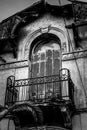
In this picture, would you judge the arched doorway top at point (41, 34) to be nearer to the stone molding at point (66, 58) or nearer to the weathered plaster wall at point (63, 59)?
the weathered plaster wall at point (63, 59)

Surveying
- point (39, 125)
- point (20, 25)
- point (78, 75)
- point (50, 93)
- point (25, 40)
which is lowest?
point (39, 125)

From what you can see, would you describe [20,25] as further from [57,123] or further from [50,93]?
[57,123]

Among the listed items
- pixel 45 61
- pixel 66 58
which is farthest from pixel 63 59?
pixel 45 61

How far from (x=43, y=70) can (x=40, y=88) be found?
0.86 m

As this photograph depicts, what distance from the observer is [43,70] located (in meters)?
11.1

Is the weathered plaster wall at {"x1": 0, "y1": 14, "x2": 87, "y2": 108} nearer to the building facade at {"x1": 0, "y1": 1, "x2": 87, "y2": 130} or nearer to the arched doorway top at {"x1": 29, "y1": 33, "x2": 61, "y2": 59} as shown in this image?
the building facade at {"x1": 0, "y1": 1, "x2": 87, "y2": 130}

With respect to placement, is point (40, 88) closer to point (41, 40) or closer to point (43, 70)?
point (43, 70)

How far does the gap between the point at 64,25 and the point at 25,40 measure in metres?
1.91

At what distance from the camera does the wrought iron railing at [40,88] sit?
976cm

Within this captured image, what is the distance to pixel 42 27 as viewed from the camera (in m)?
12.0

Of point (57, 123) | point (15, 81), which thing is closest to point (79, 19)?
point (15, 81)

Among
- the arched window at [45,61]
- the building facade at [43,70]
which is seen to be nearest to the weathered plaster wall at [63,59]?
the building facade at [43,70]

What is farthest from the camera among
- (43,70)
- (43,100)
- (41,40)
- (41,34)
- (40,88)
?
(41,40)

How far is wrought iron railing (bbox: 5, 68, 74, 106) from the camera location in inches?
384
